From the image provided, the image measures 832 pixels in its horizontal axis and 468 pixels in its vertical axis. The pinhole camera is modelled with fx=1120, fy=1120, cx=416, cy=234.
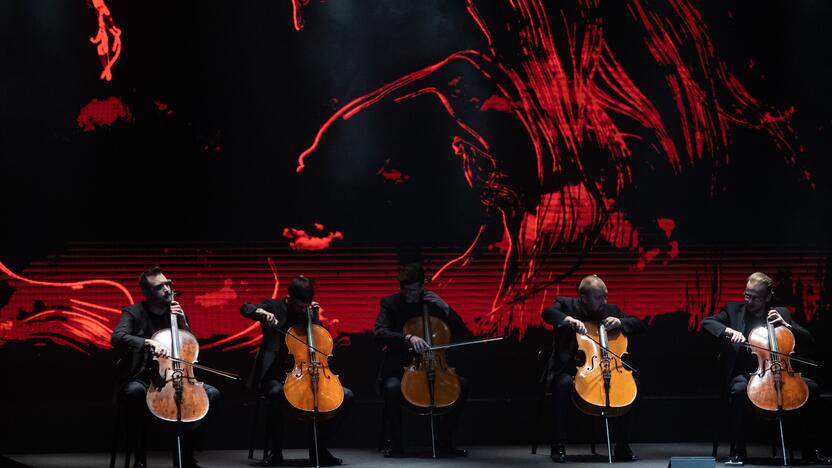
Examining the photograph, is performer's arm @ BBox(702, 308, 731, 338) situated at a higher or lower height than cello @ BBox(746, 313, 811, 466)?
higher

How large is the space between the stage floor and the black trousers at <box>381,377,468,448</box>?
0.13 m

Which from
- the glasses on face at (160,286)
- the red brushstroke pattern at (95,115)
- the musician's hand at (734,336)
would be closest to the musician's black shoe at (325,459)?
the glasses on face at (160,286)

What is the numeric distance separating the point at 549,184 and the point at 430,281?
1.04 meters

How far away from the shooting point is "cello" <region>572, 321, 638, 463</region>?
6.09 metres

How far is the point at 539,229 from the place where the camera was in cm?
753

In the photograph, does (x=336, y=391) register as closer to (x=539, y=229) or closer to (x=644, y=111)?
(x=539, y=229)

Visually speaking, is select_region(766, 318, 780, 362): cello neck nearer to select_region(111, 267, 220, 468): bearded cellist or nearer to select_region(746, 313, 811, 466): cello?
select_region(746, 313, 811, 466): cello

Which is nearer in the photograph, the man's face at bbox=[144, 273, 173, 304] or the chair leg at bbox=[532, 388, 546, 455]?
the man's face at bbox=[144, 273, 173, 304]

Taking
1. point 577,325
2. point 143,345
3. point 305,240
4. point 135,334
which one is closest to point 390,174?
point 305,240

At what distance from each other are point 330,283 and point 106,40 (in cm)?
213

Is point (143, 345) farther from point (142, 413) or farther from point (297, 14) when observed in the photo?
point (297, 14)

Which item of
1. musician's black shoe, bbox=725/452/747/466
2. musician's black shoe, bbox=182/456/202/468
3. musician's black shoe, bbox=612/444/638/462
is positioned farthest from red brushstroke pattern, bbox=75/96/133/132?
musician's black shoe, bbox=725/452/747/466

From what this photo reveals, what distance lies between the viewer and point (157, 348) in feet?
18.2

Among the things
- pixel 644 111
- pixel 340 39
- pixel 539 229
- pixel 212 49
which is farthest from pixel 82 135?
pixel 644 111
